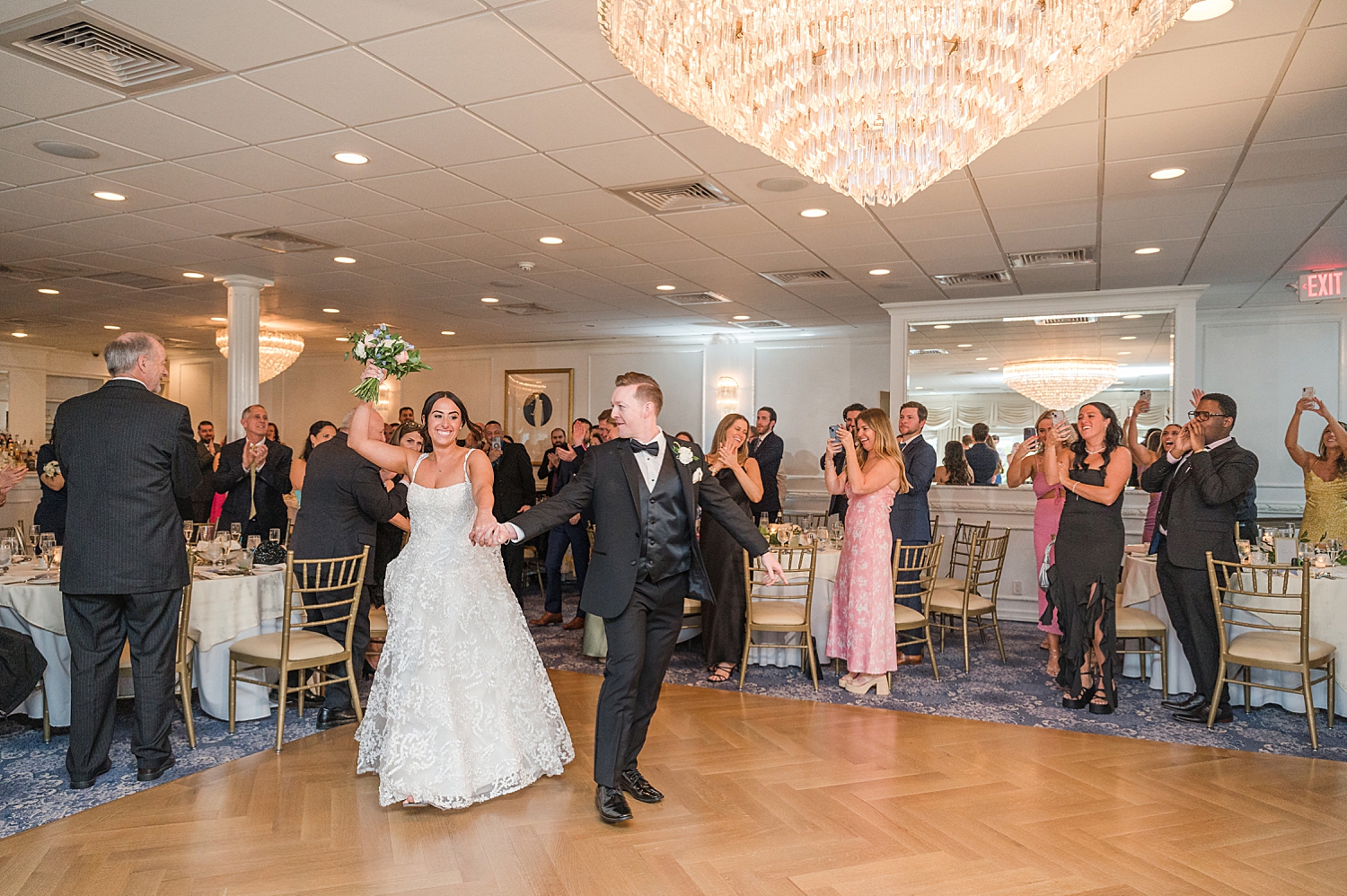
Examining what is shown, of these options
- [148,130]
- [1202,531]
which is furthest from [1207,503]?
[148,130]

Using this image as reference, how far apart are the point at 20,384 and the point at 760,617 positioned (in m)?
15.4

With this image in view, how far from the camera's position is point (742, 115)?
3.26m

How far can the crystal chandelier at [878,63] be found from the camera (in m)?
2.81

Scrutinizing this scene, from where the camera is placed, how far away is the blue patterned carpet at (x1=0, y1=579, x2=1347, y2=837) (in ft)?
13.0

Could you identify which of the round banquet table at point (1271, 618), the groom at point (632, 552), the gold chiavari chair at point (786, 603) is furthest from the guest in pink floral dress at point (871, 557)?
the groom at point (632, 552)

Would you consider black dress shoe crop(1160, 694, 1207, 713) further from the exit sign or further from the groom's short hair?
the exit sign

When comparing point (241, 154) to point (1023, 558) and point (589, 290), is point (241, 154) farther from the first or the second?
point (1023, 558)

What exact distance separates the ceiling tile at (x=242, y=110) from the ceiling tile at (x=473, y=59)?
80 centimetres

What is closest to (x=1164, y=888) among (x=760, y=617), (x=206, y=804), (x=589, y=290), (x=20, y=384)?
(x=760, y=617)

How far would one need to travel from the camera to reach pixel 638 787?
3.80 metres

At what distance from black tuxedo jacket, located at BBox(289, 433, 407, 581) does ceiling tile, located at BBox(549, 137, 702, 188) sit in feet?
6.62

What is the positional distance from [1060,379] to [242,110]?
760 cm

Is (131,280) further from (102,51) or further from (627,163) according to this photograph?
(627,163)

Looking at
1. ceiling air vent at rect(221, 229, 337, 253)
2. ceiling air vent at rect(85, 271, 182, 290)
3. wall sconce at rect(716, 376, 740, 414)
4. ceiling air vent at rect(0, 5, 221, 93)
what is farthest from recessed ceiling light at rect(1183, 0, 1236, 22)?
wall sconce at rect(716, 376, 740, 414)
